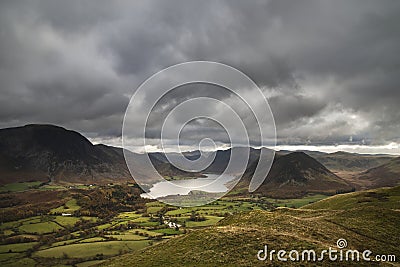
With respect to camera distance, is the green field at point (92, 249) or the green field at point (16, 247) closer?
the green field at point (92, 249)

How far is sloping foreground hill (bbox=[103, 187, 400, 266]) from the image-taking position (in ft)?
104

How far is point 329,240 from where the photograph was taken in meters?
36.2

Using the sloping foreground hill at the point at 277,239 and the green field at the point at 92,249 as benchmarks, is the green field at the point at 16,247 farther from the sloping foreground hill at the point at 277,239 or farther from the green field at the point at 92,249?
the sloping foreground hill at the point at 277,239

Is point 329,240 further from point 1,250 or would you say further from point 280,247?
point 1,250

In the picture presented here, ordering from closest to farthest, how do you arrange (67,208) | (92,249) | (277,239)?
1. (277,239)
2. (92,249)
3. (67,208)

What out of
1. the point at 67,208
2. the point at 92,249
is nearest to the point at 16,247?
the point at 92,249

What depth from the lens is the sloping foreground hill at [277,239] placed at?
3169cm

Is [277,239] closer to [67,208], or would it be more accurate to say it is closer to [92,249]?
[92,249]

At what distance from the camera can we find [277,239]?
34.2m

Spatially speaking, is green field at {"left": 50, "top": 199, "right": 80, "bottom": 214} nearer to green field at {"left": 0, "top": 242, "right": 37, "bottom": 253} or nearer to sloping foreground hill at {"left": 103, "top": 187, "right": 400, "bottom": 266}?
green field at {"left": 0, "top": 242, "right": 37, "bottom": 253}

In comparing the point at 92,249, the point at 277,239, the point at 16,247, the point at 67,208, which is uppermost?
the point at 277,239

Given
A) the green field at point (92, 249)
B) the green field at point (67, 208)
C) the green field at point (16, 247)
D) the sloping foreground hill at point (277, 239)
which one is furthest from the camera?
the green field at point (67, 208)

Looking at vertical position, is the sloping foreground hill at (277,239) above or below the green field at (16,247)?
above

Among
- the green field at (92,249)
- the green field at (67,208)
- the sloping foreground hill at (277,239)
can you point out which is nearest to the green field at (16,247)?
the green field at (92,249)
